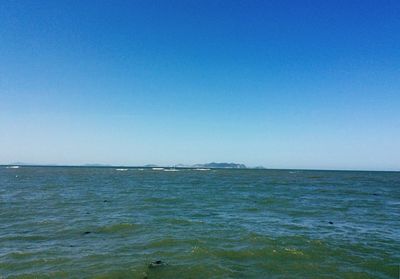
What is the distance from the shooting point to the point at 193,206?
35.2m

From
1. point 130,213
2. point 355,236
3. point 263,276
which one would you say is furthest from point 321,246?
point 130,213

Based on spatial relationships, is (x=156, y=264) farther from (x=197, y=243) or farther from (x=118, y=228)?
(x=118, y=228)

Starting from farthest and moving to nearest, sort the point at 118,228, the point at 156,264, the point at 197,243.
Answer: the point at 118,228
the point at 197,243
the point at 156,264

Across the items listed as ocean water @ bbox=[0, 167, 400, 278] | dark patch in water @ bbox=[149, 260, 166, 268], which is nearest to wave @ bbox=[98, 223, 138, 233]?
ocean water @ bbox=[0, 167, 400, 278]

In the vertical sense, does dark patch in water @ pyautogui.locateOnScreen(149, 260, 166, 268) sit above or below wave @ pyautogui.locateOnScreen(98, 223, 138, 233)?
below

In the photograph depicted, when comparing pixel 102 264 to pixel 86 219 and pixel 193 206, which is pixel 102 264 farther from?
pixel 193 206

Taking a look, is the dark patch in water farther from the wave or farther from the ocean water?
the wave

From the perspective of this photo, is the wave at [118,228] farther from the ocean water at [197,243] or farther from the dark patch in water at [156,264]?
the dark patch in water at [156,264]

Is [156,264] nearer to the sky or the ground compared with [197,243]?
nearer to the ground

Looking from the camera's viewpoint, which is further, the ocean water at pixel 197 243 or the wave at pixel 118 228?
the wave at pixel 118 228

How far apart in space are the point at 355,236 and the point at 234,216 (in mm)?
10043

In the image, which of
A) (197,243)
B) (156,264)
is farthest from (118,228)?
(156,264)

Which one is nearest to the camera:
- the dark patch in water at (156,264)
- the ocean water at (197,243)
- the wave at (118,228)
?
the ocean water at (197,243)

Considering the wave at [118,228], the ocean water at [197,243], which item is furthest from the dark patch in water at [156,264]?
the wave at [118,228]
